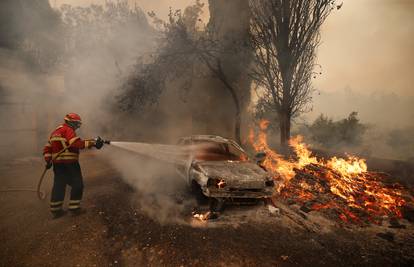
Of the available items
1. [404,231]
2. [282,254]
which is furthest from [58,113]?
[404,231]

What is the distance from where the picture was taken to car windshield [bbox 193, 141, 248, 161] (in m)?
6.49

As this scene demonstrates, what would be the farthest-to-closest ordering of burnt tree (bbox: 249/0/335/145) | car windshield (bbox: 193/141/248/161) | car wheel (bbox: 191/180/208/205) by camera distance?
1. burnt tree (bbox: 249/0/335/145)
2. car windshield (bbox: 193/141/248/161)
3. car wheel (bbox: 191/180/208/205)

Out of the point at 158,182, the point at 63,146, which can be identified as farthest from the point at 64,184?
the point at 158,182

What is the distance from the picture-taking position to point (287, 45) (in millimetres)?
10859

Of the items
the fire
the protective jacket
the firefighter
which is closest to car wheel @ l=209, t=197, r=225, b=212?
the fire

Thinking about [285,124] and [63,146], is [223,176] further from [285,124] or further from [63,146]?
[285,124]

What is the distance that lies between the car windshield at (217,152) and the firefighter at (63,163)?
265 centimetres

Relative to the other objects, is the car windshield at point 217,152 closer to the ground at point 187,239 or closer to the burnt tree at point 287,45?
the ground at point 187,239

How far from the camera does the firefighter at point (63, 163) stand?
493 cm

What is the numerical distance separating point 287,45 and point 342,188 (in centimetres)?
672

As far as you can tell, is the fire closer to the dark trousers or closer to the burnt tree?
the burnt tree

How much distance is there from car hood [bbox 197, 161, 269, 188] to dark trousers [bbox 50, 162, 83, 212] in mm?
2642

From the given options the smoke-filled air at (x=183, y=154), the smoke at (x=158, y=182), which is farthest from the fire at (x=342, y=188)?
the smoke at (x=158, y=182)

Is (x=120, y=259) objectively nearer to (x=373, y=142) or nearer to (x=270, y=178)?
(x=270, y=178)
